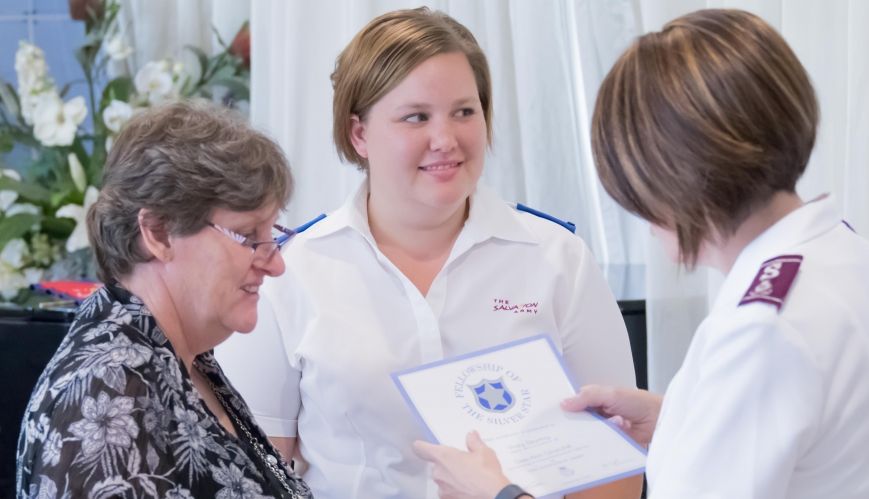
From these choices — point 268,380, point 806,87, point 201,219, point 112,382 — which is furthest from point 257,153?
point 806,87

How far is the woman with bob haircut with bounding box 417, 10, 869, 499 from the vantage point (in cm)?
109

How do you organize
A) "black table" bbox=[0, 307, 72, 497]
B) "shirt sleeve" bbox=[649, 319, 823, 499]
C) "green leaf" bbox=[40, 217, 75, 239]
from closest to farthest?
"shirt sleeve" bbox=[649, 319, 823, 499] < "black table" bbox=[0, 307, 72, 497] < "green leaf" bbox=[40, 217, 75, 239]

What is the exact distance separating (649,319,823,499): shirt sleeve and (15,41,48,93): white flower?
2102 millimetres

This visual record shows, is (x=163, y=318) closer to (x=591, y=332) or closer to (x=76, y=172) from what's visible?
(x=591, y=332)

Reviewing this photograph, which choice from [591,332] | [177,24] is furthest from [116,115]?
[591,332]

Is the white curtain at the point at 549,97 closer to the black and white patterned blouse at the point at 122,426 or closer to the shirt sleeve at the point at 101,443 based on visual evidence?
the black and white patterned blouse at the point at 122,426

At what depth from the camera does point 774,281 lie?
3.72ft

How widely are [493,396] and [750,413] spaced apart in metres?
0.65

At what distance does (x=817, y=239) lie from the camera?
1194mm

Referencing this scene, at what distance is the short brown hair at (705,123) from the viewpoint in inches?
45.9

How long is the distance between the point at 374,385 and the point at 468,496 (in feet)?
1.30

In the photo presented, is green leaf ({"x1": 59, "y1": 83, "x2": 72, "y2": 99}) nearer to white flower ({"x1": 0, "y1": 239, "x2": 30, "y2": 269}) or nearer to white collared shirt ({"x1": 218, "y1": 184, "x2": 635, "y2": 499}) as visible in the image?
white flower ({"x1": 0, "y1": 239, "x2": 30, "y2": 269})

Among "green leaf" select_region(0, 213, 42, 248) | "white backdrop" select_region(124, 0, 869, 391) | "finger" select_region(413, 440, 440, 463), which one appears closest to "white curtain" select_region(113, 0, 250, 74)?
"white backdrop" select_region(124, 0, 869, 391)

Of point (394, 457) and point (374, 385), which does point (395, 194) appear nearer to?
point (374, 385)
